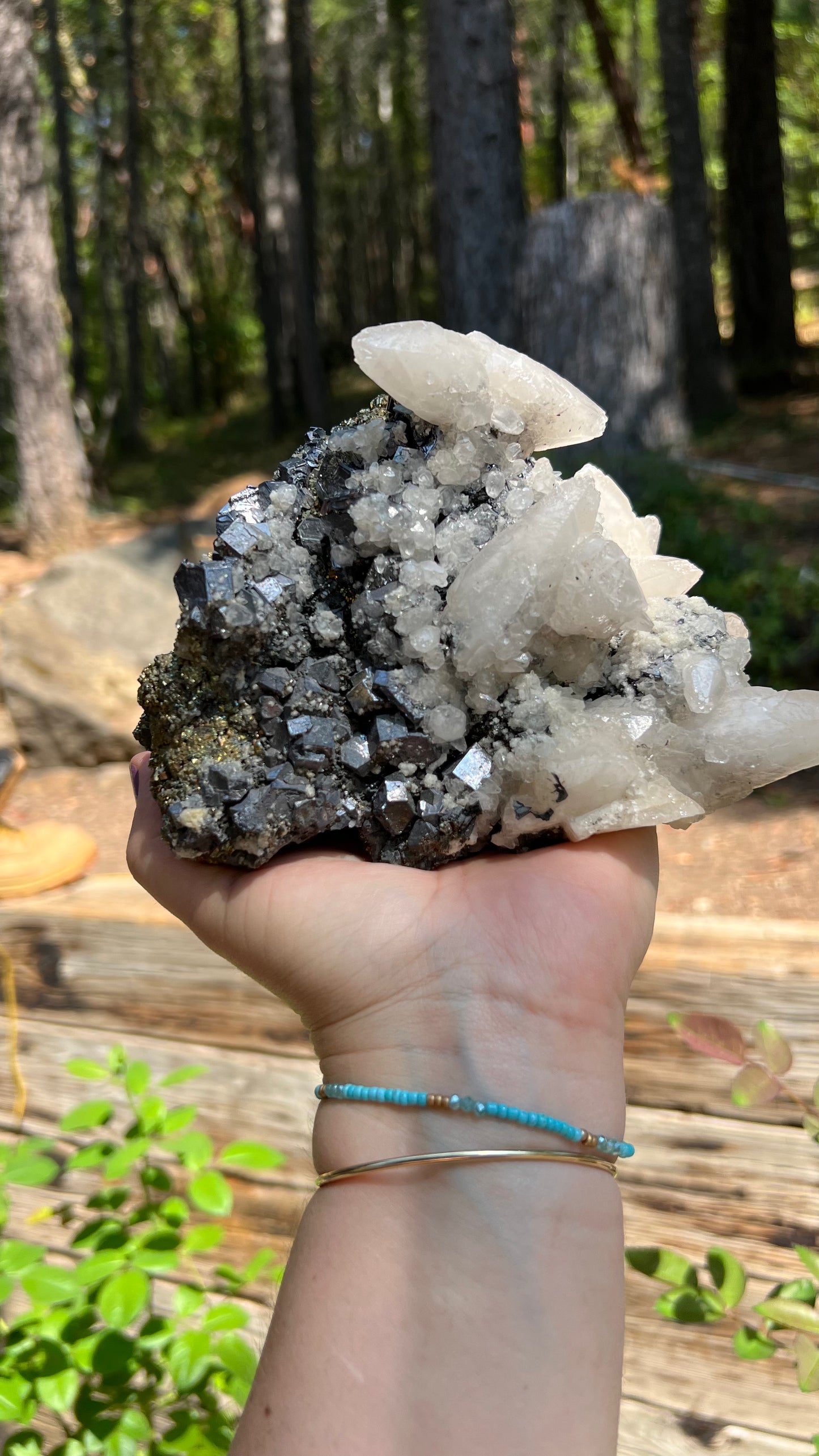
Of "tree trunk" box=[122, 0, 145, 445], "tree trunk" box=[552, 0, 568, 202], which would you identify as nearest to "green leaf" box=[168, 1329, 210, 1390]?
"tree trunk" box=[122, 0, 145, 445]

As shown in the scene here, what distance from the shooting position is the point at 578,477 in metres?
1.23

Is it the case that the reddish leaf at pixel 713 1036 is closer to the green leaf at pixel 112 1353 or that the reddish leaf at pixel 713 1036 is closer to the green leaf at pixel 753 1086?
the green leaf at pixel 753 1086

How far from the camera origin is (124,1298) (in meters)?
1.30

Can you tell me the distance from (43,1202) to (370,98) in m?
24.0

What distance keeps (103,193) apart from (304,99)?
373 centimetres

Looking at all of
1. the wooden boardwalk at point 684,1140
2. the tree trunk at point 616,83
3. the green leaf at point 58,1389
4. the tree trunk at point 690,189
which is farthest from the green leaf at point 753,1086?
the tree trunk at point 616,83

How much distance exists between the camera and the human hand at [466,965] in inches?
40.1

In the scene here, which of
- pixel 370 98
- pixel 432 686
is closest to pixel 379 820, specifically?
pixel 432 686

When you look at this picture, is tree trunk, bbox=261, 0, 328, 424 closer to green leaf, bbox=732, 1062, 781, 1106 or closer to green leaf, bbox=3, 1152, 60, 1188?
green leaf, bbox=3, 1152, 60, 1188

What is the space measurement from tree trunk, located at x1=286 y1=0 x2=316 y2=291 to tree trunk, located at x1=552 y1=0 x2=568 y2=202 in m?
4.23

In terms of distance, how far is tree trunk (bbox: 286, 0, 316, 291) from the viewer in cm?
1256

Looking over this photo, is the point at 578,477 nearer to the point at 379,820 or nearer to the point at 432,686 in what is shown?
the point at 432,686

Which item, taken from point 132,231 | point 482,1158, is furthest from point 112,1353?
point 132,231

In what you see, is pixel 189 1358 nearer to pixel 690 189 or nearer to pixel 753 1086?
pixel 753 1086
